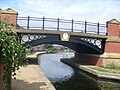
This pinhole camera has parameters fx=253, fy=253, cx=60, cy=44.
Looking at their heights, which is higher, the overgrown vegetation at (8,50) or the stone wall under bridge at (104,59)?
the overgrown vegetation at (8,50)

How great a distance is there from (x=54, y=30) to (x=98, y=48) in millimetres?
6456

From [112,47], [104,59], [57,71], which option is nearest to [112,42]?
[112,47]

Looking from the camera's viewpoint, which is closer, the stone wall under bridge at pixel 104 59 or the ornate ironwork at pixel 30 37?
the ornate ironwork at pixel 30 37

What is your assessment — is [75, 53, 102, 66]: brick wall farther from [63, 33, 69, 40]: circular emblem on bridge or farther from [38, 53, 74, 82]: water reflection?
[63, 33, 69, 40]: circular emblem on bridge

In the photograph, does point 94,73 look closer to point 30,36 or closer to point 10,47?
point 30,36

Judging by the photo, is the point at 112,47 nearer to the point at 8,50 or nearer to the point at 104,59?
the point at 104,59

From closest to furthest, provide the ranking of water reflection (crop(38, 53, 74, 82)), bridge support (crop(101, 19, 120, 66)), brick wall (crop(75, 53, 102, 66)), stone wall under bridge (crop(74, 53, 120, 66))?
1. water reflection (crop(38, 53, 74, 82))
2. stone wall under bridge (crop(74, 53, 120, 66))
3. bridge support (crop(101, 19, 120, 66))
4. brick wall (crop(75, 53, 102, 66))

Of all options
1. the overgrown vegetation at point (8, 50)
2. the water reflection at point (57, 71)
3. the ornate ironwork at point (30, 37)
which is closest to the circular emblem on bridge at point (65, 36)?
the ornate ironwork at point (30, 37)

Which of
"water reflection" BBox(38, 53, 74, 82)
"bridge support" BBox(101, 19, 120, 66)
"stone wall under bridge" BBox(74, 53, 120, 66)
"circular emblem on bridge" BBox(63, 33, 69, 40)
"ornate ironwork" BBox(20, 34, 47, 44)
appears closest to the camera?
"water reflection" BBox(38, 53, 74, 82)

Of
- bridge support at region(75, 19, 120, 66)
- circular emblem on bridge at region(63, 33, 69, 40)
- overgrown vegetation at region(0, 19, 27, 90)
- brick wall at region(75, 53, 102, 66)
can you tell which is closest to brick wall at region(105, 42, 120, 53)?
bridge support at region(75, 19, 120, 66)

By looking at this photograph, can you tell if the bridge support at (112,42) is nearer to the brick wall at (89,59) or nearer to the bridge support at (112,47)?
the bridge support at (112,47)

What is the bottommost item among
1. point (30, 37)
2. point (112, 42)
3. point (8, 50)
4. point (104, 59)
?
point (104, 59)

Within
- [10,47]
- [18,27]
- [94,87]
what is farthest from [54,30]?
[10,47]

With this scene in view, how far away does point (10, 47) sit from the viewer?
879 centimetres
